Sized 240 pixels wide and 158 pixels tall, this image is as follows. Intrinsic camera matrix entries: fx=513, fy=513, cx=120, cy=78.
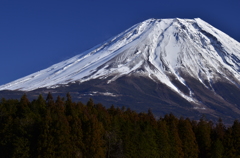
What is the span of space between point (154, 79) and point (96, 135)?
124 meters

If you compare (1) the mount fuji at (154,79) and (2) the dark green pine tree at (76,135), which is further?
(1) the mount fuji at (154,79)

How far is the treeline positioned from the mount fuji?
82901mm

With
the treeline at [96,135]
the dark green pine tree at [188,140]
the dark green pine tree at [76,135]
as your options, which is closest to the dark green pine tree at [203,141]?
the treeline at [96,135]

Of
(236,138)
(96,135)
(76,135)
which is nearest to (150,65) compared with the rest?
(236,138)

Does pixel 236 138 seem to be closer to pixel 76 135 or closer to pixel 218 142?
pixel 218 142

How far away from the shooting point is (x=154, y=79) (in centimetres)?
16962

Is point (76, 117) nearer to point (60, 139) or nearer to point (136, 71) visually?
point (60, 139)

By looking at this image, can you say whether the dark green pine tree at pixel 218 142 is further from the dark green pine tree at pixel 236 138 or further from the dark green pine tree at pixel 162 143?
the dark green pine tree at pixel 162 143

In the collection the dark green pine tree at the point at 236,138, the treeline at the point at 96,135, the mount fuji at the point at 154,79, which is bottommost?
the dark green pine tree at the point at 236,138

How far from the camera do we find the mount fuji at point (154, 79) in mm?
152500

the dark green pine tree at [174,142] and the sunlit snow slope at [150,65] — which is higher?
the sunlit snow slope at [150,65]

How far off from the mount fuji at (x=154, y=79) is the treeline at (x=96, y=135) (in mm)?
82901

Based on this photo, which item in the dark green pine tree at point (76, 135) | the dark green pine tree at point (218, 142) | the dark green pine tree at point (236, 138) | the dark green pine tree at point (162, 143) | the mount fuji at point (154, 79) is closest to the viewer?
the dark green pine tree at point (76, 135)

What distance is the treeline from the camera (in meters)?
44.8
